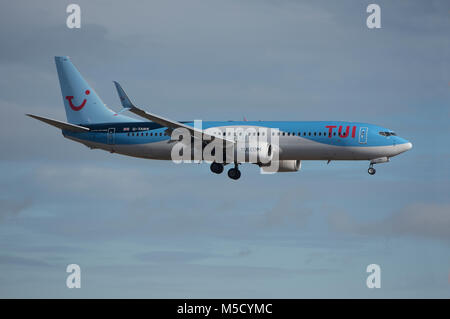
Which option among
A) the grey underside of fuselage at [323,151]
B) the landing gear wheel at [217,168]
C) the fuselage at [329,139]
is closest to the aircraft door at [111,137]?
the fuselage at [329,139]

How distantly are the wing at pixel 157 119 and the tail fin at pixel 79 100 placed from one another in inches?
425

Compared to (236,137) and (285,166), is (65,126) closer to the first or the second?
(236,137)

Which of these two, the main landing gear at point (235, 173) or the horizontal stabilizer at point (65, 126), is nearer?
the horizontal stabilizer at point (65, 126)

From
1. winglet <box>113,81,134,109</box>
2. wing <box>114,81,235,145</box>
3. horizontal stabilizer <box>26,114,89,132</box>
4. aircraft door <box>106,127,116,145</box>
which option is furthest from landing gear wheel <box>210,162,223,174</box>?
winglet <box>113,81,134,109</box>

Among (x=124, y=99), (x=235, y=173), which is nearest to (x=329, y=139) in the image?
(x=235, y=173)

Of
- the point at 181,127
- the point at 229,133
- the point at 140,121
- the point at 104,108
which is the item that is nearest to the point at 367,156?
the point at 229,133

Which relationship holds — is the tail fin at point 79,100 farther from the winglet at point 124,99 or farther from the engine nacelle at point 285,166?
the winglet at point 124,99

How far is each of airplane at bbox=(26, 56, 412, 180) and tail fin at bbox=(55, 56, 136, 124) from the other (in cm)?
10

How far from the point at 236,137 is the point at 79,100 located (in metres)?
17.6

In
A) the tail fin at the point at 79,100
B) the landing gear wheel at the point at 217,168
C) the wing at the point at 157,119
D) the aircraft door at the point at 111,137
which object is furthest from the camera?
the tail fin at the point at 79,100

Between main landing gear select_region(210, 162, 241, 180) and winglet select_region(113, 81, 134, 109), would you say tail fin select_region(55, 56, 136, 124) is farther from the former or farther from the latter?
winglet select_region(113, 81, 134, 109)

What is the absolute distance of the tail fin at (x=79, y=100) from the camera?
7062cm

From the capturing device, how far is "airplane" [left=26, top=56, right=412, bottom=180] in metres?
62.2

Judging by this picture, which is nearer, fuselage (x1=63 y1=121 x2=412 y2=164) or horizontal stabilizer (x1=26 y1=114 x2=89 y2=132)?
fuselage (x1=63 y1=121 x2=412 y2=164)
